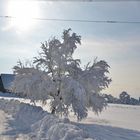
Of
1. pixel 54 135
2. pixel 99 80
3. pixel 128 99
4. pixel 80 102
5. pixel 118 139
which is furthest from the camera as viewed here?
pixel 128 99

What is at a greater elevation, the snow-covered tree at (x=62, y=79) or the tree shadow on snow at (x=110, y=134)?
the snow-covered tree at (x=62, y=79)

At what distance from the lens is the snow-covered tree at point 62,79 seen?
28516 mm

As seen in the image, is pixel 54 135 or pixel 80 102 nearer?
pixel 54 135

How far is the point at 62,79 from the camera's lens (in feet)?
93.5

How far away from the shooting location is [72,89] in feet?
89.5

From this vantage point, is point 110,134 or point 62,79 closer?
point 110,134

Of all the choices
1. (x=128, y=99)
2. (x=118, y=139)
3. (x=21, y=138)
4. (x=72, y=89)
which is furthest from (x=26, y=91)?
(x=128, y=99)

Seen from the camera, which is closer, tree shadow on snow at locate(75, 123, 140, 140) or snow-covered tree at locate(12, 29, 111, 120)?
tree shadow on snow at locate(75, 123, 140, 140)

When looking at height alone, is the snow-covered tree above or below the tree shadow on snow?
above

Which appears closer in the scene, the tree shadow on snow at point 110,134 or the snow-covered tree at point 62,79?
the tree shadow on snow at point 110,134

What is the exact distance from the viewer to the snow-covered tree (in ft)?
93.6

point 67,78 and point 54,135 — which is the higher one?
point 67,78

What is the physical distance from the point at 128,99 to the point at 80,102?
11542 centimetres

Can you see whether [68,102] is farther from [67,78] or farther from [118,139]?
[118,139]
